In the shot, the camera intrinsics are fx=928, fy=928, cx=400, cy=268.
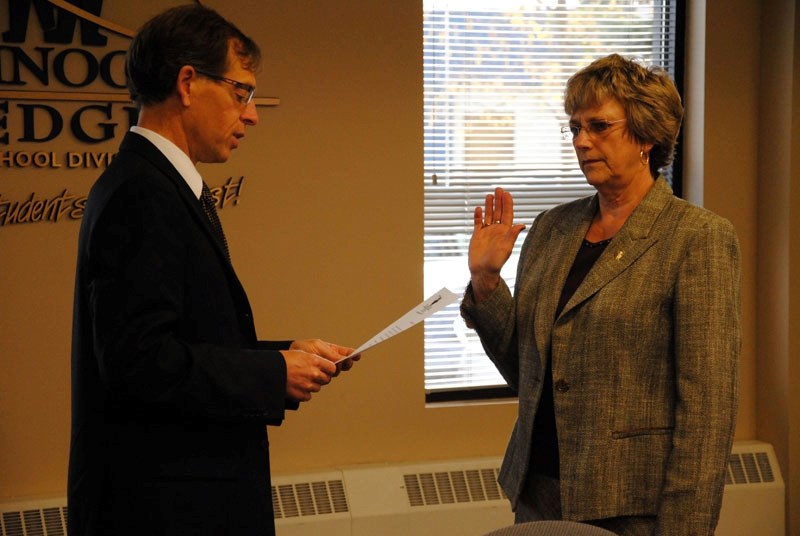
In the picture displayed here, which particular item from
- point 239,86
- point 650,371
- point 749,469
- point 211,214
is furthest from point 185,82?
point 749,469

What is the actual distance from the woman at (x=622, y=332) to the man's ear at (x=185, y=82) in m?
0.80

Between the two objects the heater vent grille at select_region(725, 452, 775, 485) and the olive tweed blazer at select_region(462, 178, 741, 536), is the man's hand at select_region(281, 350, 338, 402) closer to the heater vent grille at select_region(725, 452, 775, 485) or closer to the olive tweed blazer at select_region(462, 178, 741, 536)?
the olive tweed blazer at select_region(462, 178, 741, 536)

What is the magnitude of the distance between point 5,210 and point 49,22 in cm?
69

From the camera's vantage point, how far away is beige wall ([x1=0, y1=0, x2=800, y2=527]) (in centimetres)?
341

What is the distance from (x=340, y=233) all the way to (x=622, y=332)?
1.88m

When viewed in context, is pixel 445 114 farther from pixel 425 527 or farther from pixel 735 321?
pixel 735 321

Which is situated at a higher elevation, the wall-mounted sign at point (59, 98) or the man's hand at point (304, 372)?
the wall-mounted sign at point (59, 98)

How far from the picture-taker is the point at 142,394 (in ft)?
5.25

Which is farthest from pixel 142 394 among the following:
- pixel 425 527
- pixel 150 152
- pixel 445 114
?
pixel 445 114

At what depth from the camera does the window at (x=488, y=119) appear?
12.9 feet

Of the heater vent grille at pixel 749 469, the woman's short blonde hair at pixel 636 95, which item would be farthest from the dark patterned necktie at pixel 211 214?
the heater vent grille at pixel 749 469

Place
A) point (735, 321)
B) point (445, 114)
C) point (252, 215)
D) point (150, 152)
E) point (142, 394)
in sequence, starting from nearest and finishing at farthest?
1. point (142, 394)
2. point (150, 152)
3. point (735, 321)
4. point (252, 215)
5. point (445, 114)

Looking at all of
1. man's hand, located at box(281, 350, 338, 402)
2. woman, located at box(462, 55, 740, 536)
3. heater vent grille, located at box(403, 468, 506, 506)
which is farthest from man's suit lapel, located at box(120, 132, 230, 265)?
heater vent grille, located at box(403, 468, 506, 506)

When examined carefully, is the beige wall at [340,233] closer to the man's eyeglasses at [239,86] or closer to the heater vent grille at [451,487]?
the heater vent grille at [451,487]
